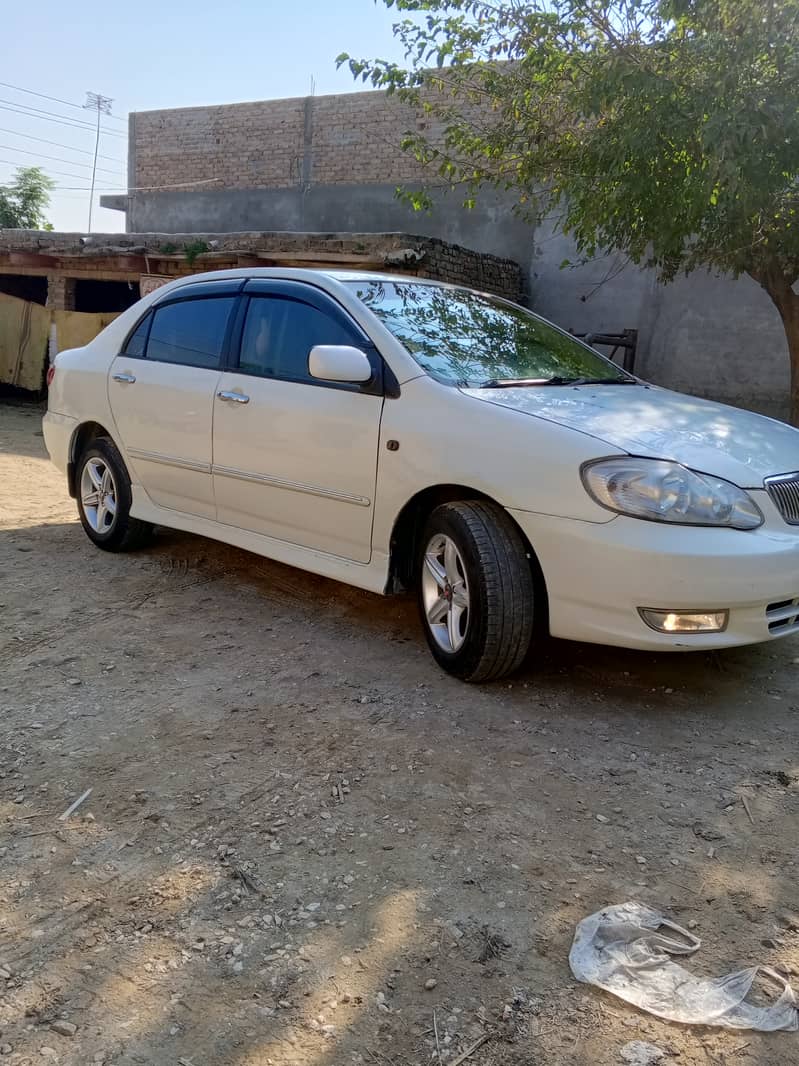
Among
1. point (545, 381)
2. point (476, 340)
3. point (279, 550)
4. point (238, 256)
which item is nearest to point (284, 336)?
point (476, 340)

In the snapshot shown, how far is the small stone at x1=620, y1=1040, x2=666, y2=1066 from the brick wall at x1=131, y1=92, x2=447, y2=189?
1496 centimetres

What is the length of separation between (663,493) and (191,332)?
9.49 ft

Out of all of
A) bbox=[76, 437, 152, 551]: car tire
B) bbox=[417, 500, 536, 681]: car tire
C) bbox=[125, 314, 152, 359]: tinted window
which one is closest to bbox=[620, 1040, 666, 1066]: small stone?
bbox=[417, 500, 536, 681]: car tire

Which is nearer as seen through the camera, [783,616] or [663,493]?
[663,493]

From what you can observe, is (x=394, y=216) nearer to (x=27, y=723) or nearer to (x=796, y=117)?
(x=796, y=117)

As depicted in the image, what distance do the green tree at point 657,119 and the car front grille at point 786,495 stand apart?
12.7ft

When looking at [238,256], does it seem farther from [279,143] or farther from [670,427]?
[670,427]

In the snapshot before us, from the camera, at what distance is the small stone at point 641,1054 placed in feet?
5.63

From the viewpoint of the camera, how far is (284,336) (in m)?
4.28

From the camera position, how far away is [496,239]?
13.2m

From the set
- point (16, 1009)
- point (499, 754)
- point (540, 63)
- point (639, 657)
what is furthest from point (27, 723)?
point (540, 63)

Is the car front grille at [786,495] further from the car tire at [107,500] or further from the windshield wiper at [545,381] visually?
the car tire at [107,500]

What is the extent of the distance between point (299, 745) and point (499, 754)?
0.69 m

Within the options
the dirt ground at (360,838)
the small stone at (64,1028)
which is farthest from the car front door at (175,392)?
the small stone at (64,1028)
